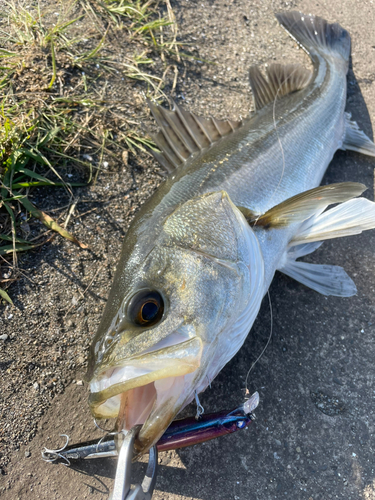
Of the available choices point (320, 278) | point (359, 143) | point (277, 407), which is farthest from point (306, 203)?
point (359, 143)

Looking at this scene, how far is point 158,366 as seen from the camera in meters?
1.30

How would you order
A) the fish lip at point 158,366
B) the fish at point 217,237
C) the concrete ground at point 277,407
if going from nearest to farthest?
1. the fish lip at point 158,366
2. the fish at point 217,237
3. the concrete ground at point 277,407

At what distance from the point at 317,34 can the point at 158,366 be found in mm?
3761

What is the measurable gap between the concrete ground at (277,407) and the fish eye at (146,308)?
2.79 feet

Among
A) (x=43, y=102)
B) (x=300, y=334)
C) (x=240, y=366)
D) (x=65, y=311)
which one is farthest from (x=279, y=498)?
(x=43, y=102)

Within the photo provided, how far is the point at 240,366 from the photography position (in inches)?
86.7

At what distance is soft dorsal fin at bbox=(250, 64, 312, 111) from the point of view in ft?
10.0

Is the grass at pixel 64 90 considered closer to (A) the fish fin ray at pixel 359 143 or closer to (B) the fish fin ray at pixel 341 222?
(B) the fish fin ray at pixel 341 222

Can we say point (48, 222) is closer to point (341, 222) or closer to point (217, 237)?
point (217, 237)

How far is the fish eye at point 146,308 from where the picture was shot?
1497 millimetres

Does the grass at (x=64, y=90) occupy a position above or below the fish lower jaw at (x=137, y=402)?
above

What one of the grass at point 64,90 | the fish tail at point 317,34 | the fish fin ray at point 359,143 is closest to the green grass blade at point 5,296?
the grass at point 64,90

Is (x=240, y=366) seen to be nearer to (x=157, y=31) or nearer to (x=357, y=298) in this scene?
(x=357, y=298)

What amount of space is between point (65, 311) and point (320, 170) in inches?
82.4
